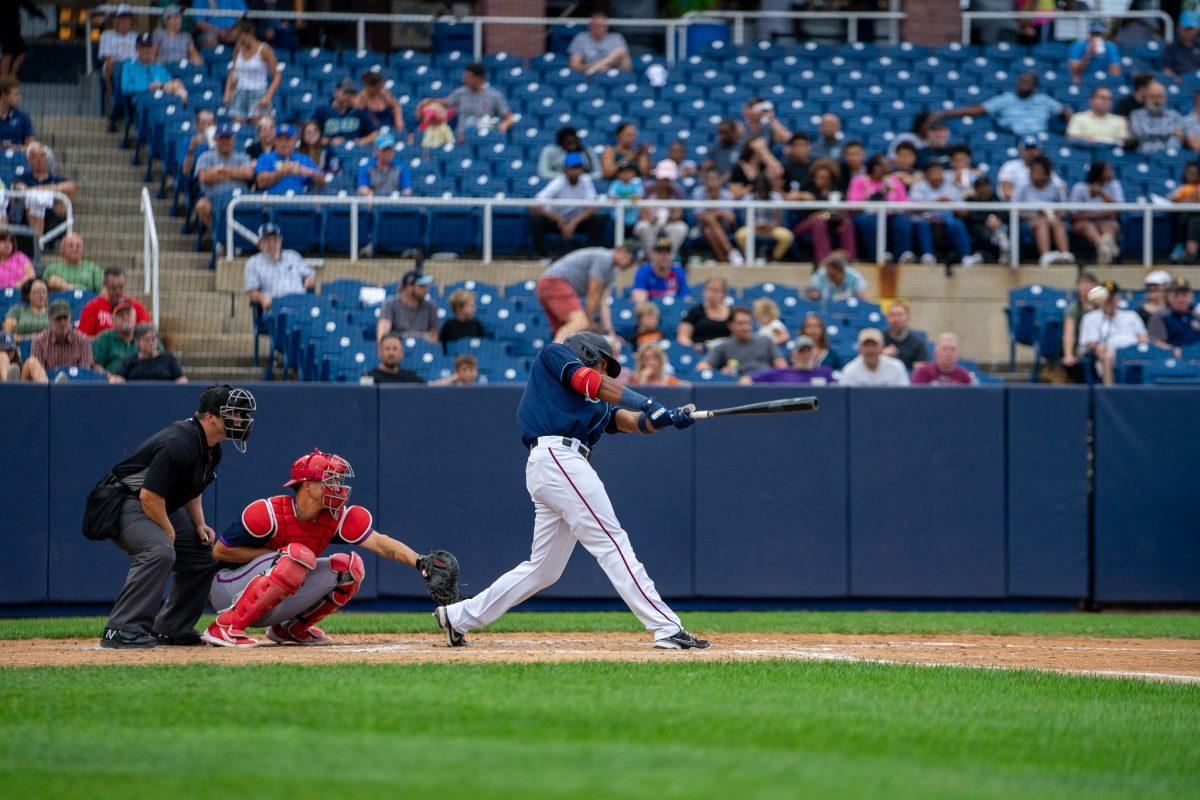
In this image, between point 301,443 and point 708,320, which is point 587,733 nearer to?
point 301,443

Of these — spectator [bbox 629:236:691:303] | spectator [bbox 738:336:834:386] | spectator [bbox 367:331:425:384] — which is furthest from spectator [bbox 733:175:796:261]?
spectator [bbox 367:331:425:384]

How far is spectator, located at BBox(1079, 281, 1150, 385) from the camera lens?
1459 cm

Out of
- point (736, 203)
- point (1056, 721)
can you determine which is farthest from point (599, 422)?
point (736, 203)

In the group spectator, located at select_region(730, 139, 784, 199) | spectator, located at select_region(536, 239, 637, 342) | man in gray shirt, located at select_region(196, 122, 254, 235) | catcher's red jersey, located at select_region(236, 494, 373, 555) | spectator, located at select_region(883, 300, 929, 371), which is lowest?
catcher's red jersey, located at select_region(236, 494, 373, 555)

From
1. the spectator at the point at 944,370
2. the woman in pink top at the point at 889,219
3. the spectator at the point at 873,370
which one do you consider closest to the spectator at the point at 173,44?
the woman in pink top at the point at 889,219

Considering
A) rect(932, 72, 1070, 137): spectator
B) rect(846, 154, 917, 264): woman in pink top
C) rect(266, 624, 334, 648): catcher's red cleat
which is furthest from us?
rect(932, 72, 1070, 137): spectator

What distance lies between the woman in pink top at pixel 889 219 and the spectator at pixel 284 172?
5.95 metres

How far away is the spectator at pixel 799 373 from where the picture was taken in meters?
13.4

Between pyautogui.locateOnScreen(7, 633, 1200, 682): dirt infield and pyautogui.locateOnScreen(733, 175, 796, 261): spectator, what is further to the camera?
pyautogui.locateOnScreen(733, 175, 796, 261): spectator

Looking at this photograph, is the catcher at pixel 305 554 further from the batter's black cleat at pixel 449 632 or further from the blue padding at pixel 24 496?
the blue padding at pixel 24 496

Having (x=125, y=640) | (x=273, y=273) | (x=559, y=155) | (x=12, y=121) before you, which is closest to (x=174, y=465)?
(x=125, y=640)

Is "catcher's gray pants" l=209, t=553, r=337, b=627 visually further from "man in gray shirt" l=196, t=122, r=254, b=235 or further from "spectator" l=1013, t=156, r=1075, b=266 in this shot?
"spectator" l=1013, t=156, r=1075, b=266

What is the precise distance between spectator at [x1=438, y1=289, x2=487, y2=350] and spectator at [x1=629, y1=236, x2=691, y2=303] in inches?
72.7

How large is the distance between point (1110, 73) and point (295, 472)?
53.9 ft
